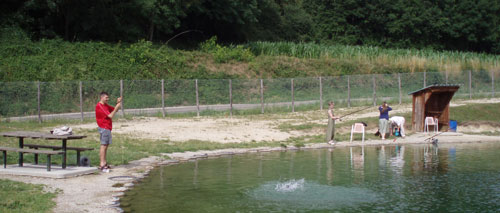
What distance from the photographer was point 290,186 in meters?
13.4

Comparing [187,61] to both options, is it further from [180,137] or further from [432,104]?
[180,137]

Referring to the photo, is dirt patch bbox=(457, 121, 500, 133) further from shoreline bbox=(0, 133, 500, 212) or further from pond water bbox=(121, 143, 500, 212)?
shoreline bbox=(0, 133, 500, 212)

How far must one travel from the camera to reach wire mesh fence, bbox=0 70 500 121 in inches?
1129

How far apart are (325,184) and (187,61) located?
1344 inches

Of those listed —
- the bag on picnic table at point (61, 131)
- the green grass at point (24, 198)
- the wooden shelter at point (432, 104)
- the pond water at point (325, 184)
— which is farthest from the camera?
the wooden shelter at point (432, 104)

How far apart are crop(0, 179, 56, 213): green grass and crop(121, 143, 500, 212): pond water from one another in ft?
4.93

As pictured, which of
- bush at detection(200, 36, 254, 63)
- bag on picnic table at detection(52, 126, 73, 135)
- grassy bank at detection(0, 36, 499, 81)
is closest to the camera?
bag on picnic table at detection(52, 126, 73, 135)

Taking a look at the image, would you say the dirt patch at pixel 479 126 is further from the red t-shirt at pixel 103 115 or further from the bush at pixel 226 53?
the bush at pixel 226 53

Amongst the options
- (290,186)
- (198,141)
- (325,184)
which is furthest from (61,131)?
(198,141)

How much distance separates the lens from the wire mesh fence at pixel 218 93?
28.7 metres

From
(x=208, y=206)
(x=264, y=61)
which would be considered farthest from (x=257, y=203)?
(x=264, y=61)

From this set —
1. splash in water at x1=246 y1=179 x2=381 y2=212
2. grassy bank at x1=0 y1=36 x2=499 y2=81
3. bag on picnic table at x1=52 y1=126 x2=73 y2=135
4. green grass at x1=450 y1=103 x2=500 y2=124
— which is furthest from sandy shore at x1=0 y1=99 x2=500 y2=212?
grassy bank at x1=0 y1=36 x2=499 y2=81

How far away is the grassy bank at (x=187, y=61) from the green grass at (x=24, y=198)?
23.9m

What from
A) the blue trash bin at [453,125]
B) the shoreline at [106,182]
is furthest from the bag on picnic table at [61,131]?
the blue trash bin at [453,125]
